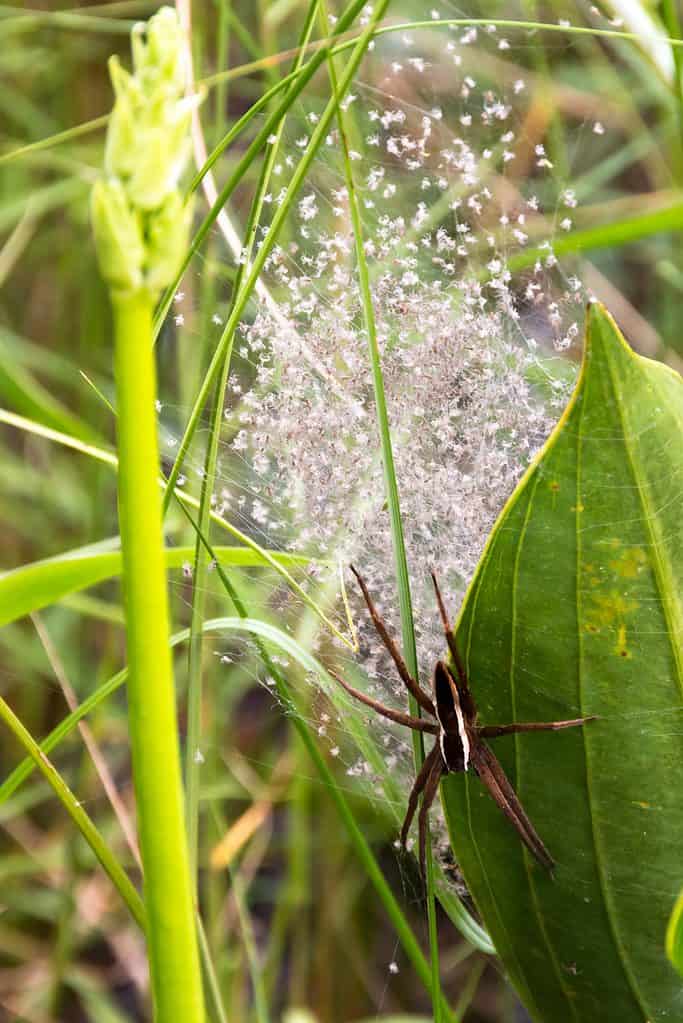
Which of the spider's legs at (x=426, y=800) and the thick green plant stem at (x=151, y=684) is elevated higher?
the thick green plant stem at (x=151, y=684)

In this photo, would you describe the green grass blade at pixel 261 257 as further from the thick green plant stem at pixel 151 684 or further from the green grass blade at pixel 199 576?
the thick green plant stem at pixel 151 684

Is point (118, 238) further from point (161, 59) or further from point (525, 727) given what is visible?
point (525, 727)

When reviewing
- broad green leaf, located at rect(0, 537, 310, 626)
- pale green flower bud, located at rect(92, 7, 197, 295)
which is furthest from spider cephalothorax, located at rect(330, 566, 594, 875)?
pale green flower bud, located at rect(92, 7, 197, 295)

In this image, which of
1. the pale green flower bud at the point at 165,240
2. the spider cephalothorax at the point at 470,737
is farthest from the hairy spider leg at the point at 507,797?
the pale green flower bud at the point at 165,240

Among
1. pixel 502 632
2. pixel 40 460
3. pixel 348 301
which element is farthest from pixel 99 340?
pixel 502 632

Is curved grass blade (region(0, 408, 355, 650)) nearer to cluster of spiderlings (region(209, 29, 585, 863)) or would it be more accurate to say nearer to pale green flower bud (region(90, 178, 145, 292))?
cluster of spiderlings (region(209, 29, 585, 863))
